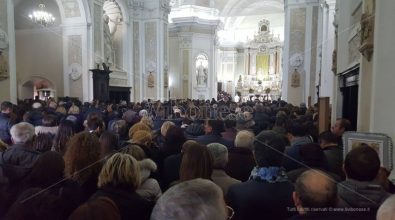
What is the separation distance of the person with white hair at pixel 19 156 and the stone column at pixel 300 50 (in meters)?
14.3

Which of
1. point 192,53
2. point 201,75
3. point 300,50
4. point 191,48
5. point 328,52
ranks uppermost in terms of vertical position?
point 191,48

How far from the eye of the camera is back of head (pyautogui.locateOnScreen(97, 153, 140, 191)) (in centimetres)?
211

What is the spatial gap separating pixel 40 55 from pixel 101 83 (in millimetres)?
3286

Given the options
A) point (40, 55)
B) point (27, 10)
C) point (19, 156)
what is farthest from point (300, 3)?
point (19, 156)

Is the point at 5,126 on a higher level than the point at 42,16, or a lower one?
lower

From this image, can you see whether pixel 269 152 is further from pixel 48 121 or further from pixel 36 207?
pixel 48 121

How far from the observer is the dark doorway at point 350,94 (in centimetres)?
550

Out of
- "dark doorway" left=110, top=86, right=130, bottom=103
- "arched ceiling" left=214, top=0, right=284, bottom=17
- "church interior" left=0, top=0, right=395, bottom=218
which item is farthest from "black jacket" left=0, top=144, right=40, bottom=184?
"arched ceiling" left=214, top=0, right=284, bottom=17

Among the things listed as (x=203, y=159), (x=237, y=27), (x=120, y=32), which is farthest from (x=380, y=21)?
(x=237, y=27)

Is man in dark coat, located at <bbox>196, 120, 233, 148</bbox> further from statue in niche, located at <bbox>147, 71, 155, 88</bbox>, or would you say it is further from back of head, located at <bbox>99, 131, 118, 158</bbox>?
statue in niche, located at <bbox>147, 71, 155, 88</bbox>

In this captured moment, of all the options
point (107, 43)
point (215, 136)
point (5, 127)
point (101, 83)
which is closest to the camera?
point (215, 136)

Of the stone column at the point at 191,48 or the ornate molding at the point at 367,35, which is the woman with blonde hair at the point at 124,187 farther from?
the stone column at the point at 191,48

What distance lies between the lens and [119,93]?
17516 mm

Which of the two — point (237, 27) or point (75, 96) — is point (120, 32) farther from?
point (237, 27)
